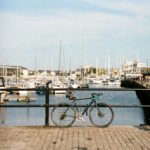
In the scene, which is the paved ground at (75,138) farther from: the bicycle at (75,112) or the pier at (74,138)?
the bicycle at (75,112)

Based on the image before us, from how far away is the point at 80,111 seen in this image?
42.5ft

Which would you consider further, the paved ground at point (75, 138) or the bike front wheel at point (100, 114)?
the bike front wheel at point (100, 114)

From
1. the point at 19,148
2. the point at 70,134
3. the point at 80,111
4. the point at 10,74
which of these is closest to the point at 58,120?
the point at 80,111

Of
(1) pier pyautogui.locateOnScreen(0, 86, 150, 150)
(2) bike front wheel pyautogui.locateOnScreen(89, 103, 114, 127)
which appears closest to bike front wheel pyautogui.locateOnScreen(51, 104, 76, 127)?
(1) pier pyautogui.locateOnScreen(0, 86, 150, 150)

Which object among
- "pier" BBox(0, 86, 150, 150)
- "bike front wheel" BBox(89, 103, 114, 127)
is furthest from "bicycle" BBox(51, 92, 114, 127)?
"pier" BBox(0, 86, 150, 150)

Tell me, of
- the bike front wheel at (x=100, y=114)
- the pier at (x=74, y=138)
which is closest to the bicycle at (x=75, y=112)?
the bike front wheel at (x=100, y=114)

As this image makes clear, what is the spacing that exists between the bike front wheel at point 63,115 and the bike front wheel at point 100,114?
0.53m

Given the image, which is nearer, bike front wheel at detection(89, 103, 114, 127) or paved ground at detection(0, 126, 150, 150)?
paved ground at detection(0, 126, 150, 150)

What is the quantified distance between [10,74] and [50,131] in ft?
284

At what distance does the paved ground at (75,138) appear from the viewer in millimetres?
9480

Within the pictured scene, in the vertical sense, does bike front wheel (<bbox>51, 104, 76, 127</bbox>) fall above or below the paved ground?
above

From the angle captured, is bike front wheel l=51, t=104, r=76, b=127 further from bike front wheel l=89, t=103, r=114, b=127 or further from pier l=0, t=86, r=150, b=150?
bike front wheel l=89, t=103, r=114, b=127

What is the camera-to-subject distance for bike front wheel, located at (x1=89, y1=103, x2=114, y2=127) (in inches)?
487

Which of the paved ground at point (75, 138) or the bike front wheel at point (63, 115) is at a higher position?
the bike front wheel at point (63, 115)
